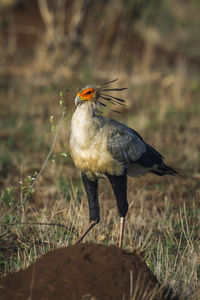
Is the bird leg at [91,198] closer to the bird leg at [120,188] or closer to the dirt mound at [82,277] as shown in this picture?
the bird leg at [120,188]

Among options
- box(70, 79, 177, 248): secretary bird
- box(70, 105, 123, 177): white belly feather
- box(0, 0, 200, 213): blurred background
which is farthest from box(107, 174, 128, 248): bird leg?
box(0, 0, 200, 213): blurred background

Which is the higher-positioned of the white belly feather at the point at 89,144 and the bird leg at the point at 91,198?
the white belly feather at the point at 89,144

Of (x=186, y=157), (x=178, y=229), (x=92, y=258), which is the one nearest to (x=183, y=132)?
(x=186, y=157)

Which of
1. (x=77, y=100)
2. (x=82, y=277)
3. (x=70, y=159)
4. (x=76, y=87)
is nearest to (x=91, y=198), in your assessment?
(x=77, y=100)

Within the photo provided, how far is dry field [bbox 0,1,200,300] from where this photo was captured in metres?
3.94

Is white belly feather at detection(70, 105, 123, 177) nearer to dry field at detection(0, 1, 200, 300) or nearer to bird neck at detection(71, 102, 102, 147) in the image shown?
bird neck at detection(71, 102, 102, 147)

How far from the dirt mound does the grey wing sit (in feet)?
2.63

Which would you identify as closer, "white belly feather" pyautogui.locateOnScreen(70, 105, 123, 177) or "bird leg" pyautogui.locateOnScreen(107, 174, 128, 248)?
"white belly feather" pyautogui.locateOnScreen(70, 105, 123, 177)

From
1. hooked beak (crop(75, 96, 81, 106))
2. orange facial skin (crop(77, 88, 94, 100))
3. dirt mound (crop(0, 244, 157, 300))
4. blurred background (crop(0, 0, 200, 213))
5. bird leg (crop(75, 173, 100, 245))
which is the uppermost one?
blurred background (crop(0, 0, 200, 213))

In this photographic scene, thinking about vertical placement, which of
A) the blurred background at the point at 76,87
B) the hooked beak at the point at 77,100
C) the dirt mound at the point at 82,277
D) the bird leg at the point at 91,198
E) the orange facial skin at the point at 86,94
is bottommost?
the dirt mound at the point at 82,277

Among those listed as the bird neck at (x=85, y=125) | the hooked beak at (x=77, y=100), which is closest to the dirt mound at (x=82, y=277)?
the bird neck at (x=85, y=125)

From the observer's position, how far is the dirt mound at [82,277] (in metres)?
2.68

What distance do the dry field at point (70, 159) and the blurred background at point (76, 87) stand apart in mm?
28

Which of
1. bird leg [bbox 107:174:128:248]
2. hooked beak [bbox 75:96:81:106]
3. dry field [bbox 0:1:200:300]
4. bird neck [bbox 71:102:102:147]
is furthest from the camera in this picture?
dry field [bbox 0:1:200:300]
